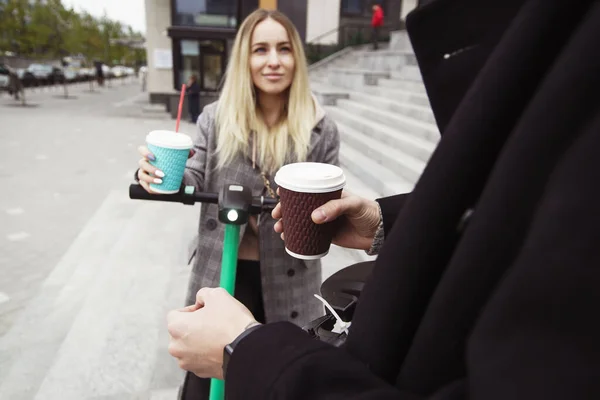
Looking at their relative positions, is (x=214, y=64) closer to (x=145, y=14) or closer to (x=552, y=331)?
(x=145, y=14)

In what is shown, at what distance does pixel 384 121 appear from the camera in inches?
288

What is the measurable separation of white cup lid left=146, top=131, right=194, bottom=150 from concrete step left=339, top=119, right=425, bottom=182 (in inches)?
134

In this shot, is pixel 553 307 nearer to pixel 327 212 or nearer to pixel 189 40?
pixel 327 212

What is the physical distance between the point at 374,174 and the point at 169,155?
4.21 metres

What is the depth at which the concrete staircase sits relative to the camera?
532cm

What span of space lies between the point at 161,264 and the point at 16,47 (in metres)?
35.7

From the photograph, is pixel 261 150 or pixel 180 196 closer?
pixel 180 196

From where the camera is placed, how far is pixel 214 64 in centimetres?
1309

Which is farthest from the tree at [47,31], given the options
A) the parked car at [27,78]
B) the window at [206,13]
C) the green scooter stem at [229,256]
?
the green scooter stem at [229,256]

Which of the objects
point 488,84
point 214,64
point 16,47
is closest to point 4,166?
point 214,64

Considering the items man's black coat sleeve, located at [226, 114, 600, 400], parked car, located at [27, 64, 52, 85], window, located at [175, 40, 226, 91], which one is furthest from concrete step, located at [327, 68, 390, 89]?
parked car, located at [27, 64, 52, 85]

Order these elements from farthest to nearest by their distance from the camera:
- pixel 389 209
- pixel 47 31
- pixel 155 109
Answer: pixel 47 31 < pixel 155 109 < pixel 389 209

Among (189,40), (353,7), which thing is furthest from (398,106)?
(353,7)

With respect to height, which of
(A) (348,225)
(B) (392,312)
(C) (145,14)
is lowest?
(A) (348,225)
